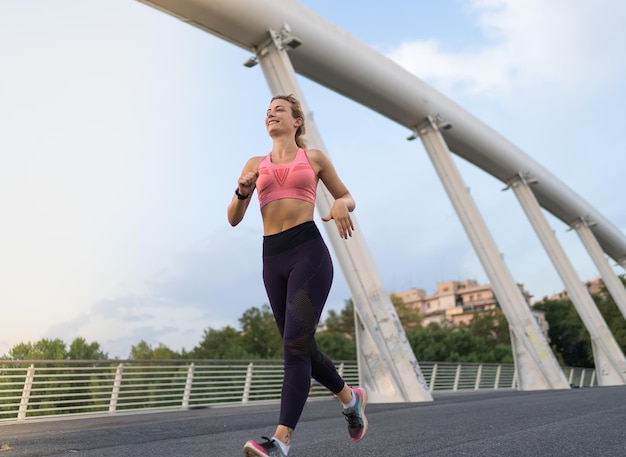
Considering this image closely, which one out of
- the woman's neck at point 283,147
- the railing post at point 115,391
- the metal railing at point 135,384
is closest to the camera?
the woman's neck at point 283,147

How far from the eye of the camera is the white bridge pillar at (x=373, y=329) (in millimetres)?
9688

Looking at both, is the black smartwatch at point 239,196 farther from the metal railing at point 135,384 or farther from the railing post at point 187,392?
the railing post at point 187,392

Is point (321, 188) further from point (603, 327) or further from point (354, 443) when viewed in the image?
point (603, 327)

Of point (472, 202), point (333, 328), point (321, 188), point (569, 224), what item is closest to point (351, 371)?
point (472, 202)

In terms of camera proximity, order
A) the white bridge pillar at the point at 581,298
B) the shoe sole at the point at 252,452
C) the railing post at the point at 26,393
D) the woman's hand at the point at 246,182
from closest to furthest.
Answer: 1. the shoe sole at the point at 252,452
2. the woman's hand at the point at 246,182
3. the railing post at the point at 26,393
4. the white bridge pillar at the point at 581,298

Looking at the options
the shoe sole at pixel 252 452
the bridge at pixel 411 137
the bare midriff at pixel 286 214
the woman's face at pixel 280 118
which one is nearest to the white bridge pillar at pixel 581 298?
the bridge at pixel 411 137

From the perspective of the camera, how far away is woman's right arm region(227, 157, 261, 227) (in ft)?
8.39

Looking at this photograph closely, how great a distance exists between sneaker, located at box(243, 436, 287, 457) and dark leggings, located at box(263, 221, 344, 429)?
5.2 inches

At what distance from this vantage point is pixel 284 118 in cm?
280

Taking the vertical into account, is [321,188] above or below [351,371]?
above

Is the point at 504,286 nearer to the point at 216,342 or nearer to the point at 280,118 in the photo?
the point at 280,118

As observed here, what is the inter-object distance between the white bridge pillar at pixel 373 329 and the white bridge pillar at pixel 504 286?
5428 mm

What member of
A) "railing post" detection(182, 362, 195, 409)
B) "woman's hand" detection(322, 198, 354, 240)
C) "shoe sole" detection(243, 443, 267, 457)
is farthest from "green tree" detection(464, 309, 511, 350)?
"shoe sole" detection(243, 443, 267, 457)

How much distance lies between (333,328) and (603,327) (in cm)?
5296
